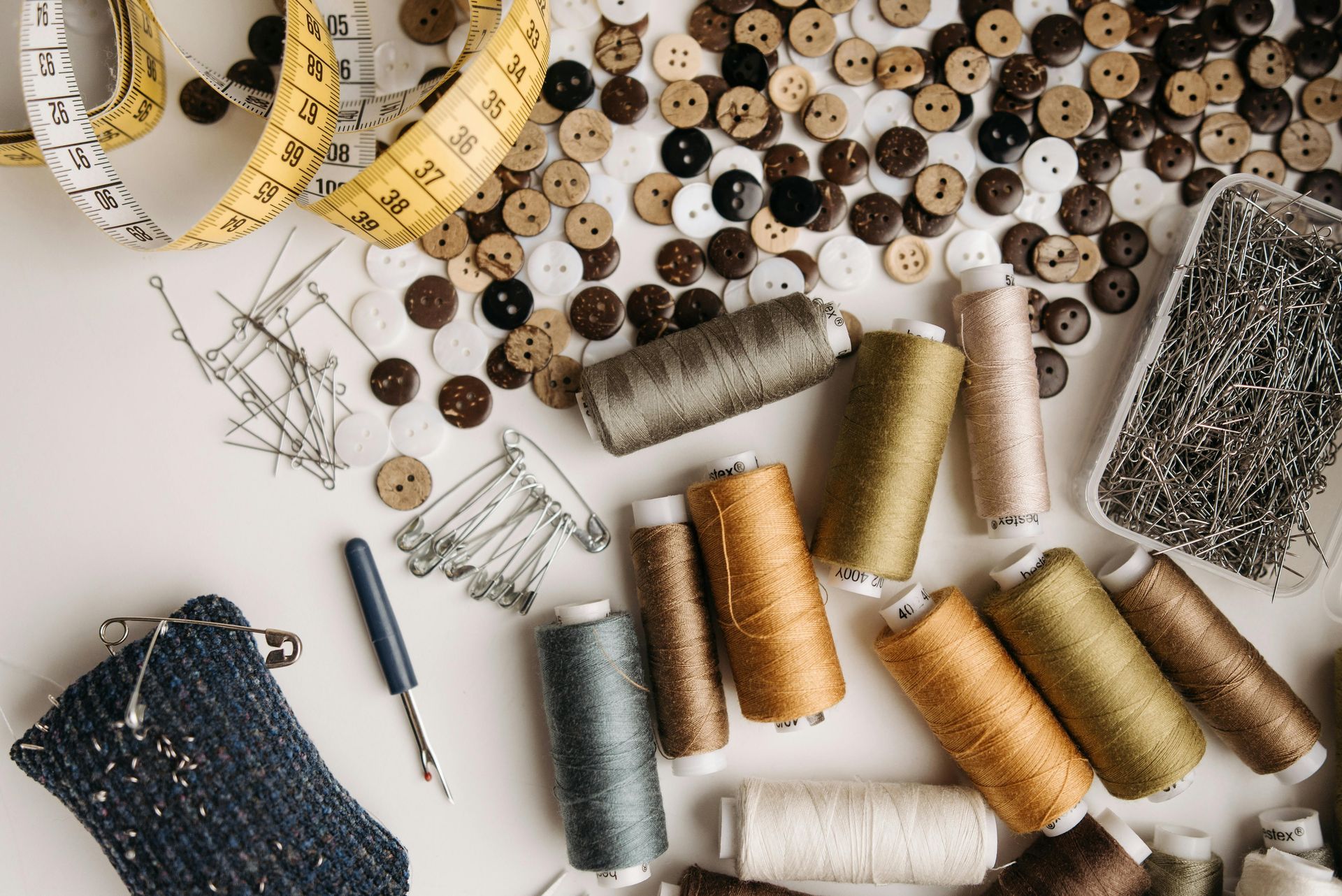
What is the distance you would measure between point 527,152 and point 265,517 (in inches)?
36.3

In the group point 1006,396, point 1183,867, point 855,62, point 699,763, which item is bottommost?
point 1183,867

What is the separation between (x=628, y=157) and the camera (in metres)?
1.75

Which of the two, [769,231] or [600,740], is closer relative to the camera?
[600,740]

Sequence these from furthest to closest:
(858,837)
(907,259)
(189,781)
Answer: (907,259)
(858,837)
(189,781)

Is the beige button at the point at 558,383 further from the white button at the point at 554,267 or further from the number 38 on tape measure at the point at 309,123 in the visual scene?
the number 38 on tape measure at the point at 309,123

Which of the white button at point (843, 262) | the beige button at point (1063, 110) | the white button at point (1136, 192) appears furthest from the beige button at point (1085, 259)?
the white button at point (843, 262)

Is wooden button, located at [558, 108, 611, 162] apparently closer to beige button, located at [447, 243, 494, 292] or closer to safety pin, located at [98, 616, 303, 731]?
beige button, located at [447, 243, 494, 292]

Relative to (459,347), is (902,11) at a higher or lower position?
higher

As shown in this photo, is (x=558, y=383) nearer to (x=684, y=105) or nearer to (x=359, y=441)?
(x=359, y=441)

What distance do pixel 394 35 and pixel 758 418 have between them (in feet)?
3.62

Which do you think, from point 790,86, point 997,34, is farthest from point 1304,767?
point 790,86

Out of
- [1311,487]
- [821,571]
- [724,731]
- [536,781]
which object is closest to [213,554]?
[536,781]

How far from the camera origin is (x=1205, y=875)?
1.76m

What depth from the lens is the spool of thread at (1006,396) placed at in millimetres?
1688
